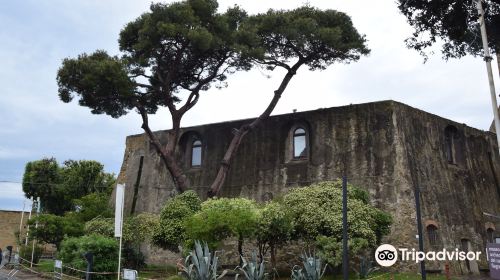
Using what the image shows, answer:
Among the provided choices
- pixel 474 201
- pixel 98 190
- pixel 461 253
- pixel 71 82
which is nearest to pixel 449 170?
pixel 474 201

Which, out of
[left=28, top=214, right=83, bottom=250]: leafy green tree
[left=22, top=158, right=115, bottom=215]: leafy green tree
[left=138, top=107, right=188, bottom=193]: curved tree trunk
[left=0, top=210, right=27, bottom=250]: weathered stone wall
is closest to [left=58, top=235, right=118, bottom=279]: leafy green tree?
[left=28, top=214, right=83, bottom=250]: leafy green tree

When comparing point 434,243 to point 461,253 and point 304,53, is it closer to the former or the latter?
point 461,253

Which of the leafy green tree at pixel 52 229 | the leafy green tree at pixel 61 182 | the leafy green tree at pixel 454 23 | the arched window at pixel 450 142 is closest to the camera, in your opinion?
the leafy green tree at pixel 454 23

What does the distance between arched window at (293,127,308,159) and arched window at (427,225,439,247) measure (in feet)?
19.2

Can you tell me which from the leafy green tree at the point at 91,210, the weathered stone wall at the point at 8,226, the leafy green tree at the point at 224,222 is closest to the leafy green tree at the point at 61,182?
the weathered stone wall at the point at 8,226

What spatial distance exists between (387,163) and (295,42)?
6278 mm

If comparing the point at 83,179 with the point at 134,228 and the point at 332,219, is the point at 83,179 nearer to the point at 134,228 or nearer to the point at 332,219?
the point at 134,228

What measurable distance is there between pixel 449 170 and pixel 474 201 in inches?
73.3

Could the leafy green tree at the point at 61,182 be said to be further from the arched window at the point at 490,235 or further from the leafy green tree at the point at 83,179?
the arched window at the point at 490,235

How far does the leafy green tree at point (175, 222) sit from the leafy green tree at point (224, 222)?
1730mm

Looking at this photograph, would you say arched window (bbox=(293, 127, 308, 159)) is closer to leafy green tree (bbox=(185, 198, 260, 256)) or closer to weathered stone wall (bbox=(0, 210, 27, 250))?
leafy green tree (bbox=(185, 198, 260, 256))

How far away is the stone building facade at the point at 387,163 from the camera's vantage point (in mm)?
18609

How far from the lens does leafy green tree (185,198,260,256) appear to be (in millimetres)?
15656

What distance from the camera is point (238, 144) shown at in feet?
72.1
